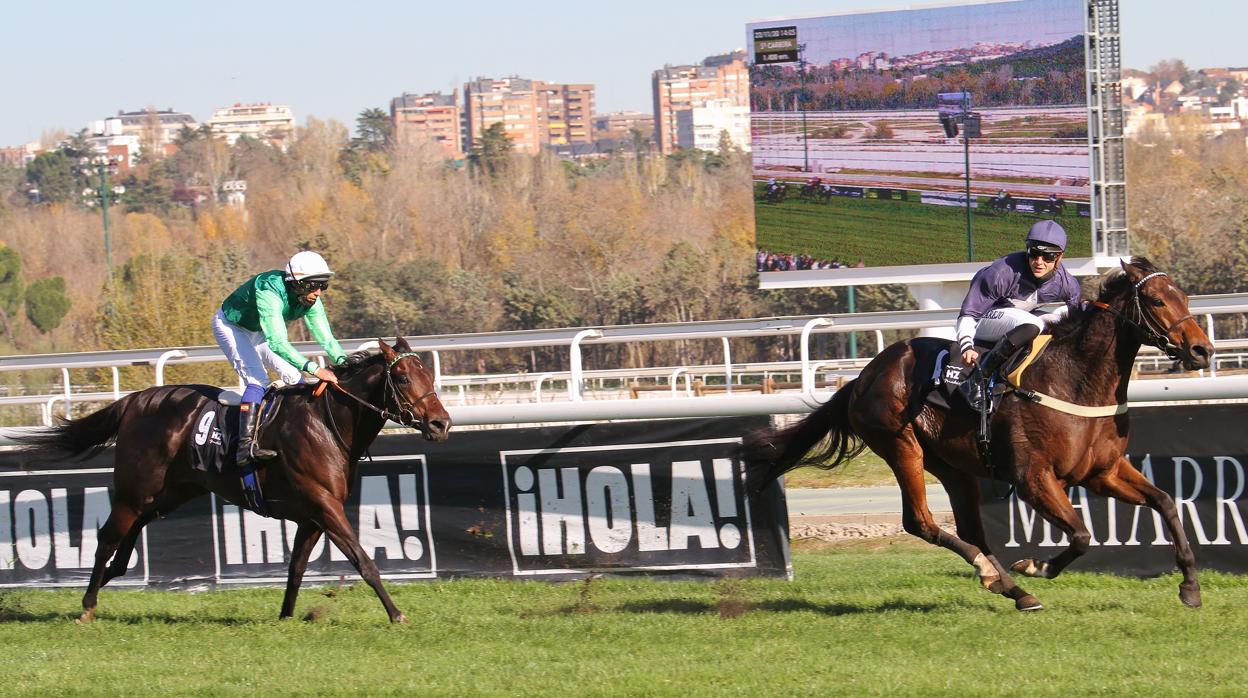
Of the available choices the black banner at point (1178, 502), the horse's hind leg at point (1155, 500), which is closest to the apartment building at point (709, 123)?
the black banner at point (1178, 502)

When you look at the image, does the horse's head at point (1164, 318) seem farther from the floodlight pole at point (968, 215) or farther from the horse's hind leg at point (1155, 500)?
the floodlight pole at point (968, 215)

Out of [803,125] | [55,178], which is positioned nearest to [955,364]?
[803,125]

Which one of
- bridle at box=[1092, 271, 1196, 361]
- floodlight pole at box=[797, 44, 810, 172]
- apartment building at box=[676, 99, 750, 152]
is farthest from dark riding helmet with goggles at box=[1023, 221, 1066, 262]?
apartment building at box=[676, 99, 750, 152]

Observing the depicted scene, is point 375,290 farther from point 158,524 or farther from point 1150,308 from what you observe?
point 1150,308

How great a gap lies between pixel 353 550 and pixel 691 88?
16855cm

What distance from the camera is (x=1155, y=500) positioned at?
22.5 feet

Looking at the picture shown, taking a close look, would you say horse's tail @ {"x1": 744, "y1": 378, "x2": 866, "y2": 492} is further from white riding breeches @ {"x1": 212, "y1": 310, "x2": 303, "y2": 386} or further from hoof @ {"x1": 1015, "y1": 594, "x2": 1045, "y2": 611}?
white riding breeches @ {"x1": 212, "y1": 310, "x2": 303, "y2": 386}

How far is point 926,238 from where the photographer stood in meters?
18.0

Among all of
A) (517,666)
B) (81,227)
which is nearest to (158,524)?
(517,666)

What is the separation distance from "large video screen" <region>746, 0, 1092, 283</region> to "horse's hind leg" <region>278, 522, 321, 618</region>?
1151 centimetres

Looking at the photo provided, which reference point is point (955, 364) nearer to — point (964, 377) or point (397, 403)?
point (964, 377)

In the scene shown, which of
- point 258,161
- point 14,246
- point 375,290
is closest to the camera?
point 375,290

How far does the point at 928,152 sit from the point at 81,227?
259 ft

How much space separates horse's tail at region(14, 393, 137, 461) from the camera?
27.8 ft
